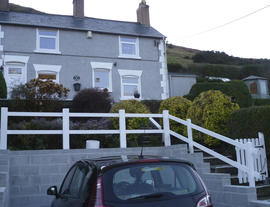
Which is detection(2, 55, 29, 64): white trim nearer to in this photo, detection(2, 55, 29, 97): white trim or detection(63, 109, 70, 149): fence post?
detection(2, 55, 29, 97): white trim

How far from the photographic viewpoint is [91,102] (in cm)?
1410

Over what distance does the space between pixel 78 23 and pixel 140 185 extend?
57.5 feet

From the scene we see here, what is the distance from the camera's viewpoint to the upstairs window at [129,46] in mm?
19469

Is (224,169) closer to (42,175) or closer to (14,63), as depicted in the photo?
(42,175)

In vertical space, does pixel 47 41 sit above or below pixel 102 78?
above

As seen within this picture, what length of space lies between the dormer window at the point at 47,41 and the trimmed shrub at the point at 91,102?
15.8 feet

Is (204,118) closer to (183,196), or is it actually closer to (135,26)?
(183,196)

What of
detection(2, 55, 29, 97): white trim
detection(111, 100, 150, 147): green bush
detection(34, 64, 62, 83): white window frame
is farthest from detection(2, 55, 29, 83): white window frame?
detection(111, 100, 150, 147): green bush

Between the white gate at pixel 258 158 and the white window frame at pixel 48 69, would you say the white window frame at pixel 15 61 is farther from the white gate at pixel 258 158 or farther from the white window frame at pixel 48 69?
the white gate at pixel 258 158

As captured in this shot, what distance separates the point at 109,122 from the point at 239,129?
4780mm

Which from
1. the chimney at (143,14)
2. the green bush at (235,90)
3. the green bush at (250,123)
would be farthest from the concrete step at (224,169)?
the chimney at (143,14)

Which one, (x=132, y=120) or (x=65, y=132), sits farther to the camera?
(x=132, y=120)

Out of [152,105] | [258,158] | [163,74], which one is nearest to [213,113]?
[258,158]

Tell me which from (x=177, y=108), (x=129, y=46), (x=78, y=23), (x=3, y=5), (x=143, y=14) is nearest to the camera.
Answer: (x=177, y=108)
